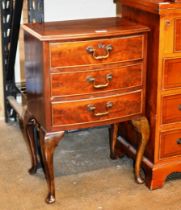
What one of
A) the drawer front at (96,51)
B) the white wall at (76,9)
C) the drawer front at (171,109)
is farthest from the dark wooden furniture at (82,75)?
the white wall at (76,9)

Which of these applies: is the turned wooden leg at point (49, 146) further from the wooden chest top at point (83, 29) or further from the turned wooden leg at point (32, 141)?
the wooden chest top at point (83, 29)

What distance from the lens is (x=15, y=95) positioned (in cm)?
308

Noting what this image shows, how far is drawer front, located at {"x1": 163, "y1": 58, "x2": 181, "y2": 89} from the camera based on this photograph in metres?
2.04

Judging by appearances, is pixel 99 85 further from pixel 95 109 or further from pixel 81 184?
pixel 81 184

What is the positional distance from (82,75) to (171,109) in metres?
0.48

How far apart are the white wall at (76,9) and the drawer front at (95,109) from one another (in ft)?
3.96

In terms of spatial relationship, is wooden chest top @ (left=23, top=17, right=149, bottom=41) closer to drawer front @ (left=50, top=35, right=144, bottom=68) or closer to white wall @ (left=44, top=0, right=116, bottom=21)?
drawer front @ (left=50, top=35, right=144, bottom=68)

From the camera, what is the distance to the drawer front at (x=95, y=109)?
1943 mm

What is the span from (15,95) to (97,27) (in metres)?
1.21

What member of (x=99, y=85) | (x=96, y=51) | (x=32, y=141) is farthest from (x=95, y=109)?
(x=32, y=141)

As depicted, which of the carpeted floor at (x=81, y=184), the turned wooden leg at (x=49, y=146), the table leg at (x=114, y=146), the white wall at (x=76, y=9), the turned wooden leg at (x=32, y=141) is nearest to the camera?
the turned wooden leg at (x=49, y=146)

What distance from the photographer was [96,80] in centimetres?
196

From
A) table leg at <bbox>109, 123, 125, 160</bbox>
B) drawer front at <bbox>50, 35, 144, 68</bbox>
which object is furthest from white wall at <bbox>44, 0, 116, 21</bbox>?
drawer front at <bbox>50, 35, 144, 68</bbox>

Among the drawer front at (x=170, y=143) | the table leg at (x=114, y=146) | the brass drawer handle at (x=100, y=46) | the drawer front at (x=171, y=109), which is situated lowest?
the table leg at (x=114, y=146)
